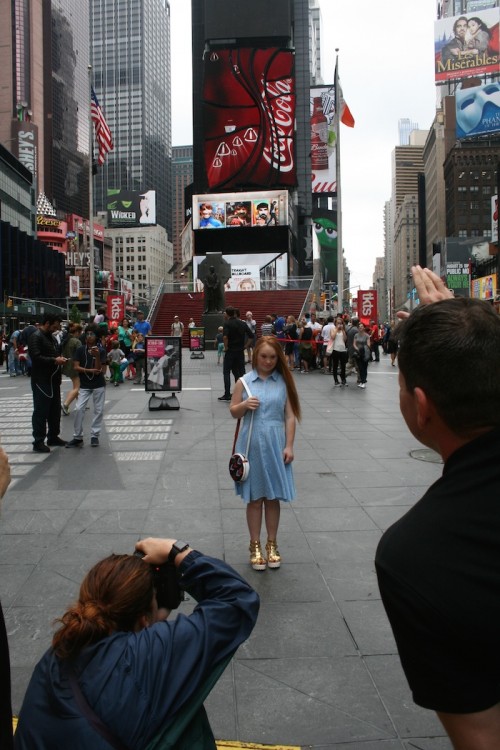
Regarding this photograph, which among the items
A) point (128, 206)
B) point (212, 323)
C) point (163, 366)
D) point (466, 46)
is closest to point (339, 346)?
point (163, 366)

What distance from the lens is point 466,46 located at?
110 meters

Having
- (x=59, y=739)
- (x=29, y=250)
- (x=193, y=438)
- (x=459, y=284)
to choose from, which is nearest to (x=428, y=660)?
(x=59, y=739)

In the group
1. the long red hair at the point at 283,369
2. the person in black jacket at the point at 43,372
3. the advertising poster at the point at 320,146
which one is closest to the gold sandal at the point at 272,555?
the long red hair at the point at 283,369

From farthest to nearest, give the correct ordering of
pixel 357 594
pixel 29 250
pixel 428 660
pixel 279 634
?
pixel 29 250
pixel 357 594
pixel 279 634
pixel 428 660

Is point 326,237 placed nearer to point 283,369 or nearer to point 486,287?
point 486,287

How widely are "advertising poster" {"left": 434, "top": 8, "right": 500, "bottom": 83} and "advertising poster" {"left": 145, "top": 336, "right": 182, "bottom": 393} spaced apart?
11415cm

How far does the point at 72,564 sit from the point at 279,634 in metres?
1.81

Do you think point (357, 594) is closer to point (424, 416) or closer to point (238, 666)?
point (238, 666)

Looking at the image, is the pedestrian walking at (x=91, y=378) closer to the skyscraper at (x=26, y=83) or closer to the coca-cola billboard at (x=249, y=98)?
the coca-cola billboard at (x=249, y=98)

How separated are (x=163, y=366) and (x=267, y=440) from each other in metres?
8.57

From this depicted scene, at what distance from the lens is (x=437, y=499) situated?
1362mm

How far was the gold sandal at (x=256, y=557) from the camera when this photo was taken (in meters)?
4.74

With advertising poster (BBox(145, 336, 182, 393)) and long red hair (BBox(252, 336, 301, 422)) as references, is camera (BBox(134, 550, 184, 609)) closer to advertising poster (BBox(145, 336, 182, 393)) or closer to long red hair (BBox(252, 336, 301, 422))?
long red hair (BBox(252, 336, 301, 422))

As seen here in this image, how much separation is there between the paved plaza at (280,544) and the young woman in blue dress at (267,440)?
1.09 feet
